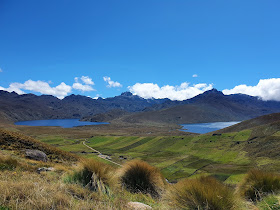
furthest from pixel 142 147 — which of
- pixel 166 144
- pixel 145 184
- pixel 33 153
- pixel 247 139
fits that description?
pixel 145 184

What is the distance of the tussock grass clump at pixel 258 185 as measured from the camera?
7036 mm

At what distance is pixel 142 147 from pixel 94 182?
101287 mm

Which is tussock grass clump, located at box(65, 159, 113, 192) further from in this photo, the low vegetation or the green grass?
the green grass

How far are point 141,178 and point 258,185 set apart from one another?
5.04m

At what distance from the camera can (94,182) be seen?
22.4ft

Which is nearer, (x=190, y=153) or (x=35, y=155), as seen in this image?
(x=35, y=155)

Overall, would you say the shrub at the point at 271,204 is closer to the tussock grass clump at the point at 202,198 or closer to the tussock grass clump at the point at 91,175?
the tussock grass clump at the point at 202,198

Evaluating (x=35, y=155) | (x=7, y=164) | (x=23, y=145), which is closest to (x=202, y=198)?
(x=7, y=164)

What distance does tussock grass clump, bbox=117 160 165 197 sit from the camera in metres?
8.33

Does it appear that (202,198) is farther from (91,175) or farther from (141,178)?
(91,175)

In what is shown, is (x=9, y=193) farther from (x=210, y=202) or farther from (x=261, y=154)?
(x=261, y=154)

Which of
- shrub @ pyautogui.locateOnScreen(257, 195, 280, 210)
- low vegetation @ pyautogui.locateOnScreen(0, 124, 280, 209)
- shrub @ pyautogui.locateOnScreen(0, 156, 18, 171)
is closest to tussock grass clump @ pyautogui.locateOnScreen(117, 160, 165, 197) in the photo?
low vegetation @ pyautogui.locateOnScreen(0, 124, 280, 209)

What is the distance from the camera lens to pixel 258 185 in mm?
7363

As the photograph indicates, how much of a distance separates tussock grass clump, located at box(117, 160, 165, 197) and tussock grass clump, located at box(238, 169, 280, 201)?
3676 millimetres
